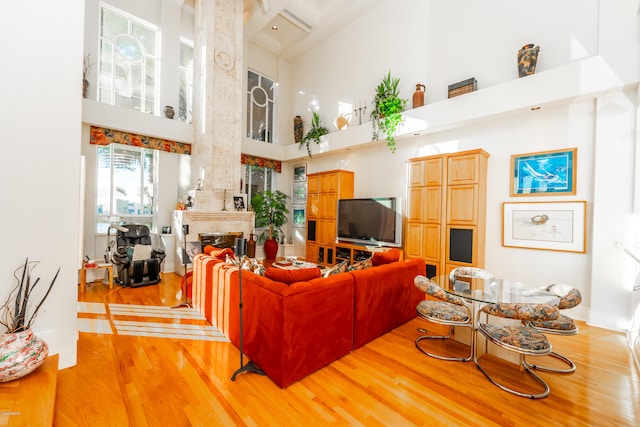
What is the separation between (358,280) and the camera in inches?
106

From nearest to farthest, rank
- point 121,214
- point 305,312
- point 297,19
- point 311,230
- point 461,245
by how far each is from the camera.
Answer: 1. point 305,312
2. point 461,245
3. point 121,214
4. point 297,19
5. point 311,230

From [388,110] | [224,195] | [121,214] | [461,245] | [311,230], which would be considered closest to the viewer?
[461,245]

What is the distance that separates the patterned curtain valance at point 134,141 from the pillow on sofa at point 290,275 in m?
4.90

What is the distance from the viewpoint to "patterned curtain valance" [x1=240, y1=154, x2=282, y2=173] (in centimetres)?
729

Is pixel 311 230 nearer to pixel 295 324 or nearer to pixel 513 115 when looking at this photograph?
pixel 513 115

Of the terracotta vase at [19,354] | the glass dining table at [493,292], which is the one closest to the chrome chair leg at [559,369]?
the glass dining table at [493,292]

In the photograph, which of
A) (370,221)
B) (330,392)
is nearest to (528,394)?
(330,392)

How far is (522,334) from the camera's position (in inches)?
87.5

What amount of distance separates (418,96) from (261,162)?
4.30 m

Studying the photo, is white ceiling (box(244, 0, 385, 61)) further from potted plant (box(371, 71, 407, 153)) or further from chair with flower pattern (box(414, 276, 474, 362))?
chair with flower pattern (box(414, 276, 474, 362))

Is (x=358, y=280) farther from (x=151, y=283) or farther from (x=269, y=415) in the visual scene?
(x=151, y=283)

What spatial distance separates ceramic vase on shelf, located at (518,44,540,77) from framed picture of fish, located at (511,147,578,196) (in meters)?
1.16

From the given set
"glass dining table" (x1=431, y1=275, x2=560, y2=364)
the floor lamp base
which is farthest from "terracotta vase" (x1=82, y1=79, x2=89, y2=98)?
"glass dining table" (x1=431, y1=275, x2=560, y2=364)

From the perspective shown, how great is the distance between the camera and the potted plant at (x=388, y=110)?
17.3ft
